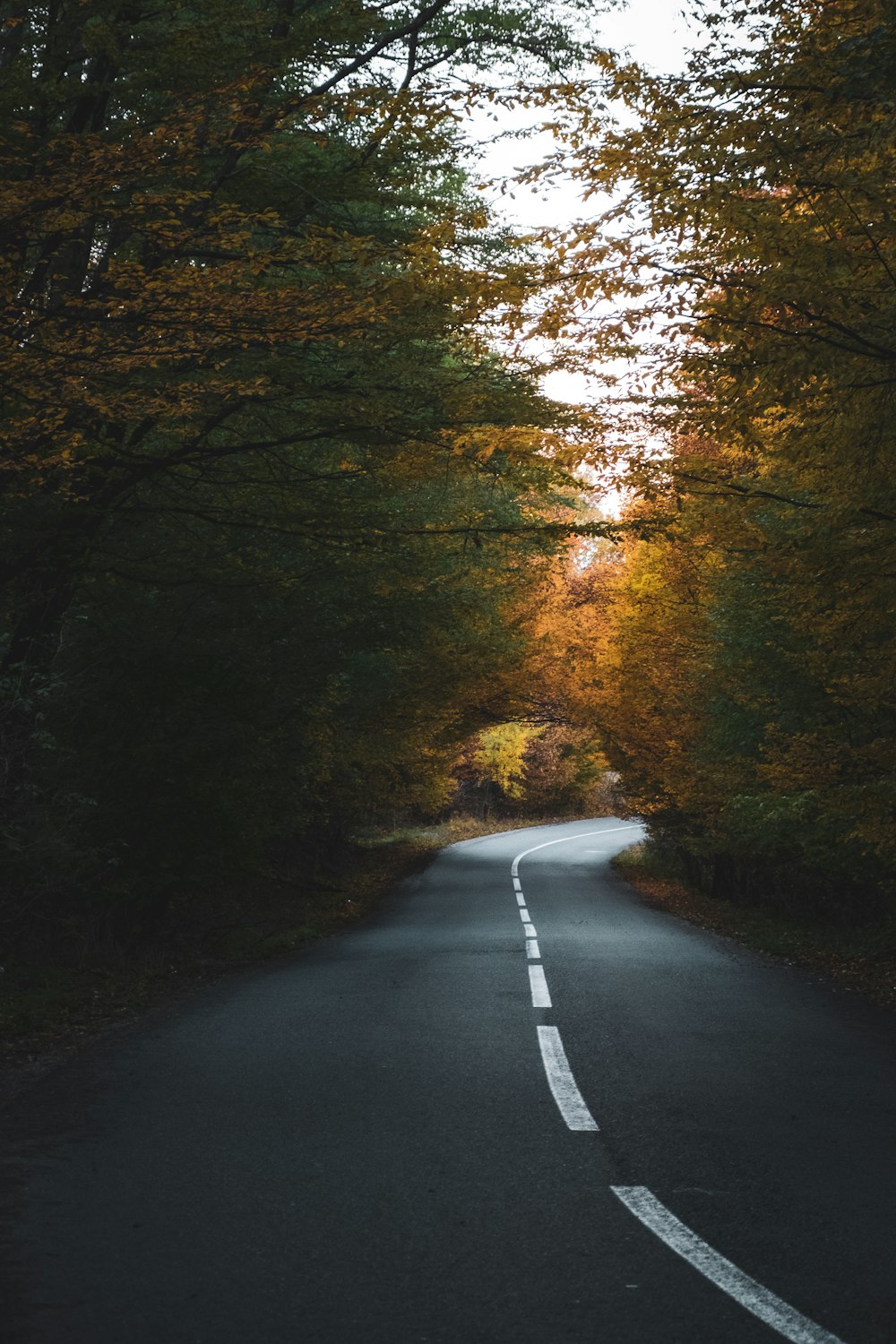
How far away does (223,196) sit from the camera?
10750mm

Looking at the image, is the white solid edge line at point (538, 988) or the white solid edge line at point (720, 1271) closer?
the white solid edge line at point (720, 1271)

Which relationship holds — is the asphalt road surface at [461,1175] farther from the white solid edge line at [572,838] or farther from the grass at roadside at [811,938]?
the white solid edge line at [572,838]

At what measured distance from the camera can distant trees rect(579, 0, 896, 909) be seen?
636cm

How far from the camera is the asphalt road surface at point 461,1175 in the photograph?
377cm

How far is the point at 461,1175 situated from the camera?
5.20m

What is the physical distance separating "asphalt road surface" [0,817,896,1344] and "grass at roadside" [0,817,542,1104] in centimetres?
63

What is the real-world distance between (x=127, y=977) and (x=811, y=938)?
10.4 m

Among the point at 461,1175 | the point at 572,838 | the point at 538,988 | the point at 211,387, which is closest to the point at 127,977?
the point at 538,988

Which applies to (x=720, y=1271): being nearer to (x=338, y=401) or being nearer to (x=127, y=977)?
(x=338, y=401)

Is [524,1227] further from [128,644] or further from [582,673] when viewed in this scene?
[582,673]

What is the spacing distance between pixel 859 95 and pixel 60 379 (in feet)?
18.6

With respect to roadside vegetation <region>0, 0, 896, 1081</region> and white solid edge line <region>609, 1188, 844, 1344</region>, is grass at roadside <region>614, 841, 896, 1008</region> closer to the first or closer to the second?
roadside vegetation <region>0, 0, 896, 1081</region>

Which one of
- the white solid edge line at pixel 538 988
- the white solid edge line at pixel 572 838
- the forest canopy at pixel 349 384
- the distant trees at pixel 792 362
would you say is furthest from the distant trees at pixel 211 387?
the white solid edge line at pixel 572 838

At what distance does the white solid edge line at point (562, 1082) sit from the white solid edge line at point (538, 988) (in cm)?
110
